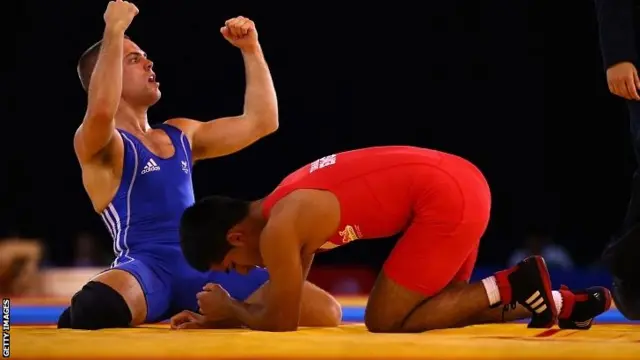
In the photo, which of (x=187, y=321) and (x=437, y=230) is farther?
(x=187, y=321)

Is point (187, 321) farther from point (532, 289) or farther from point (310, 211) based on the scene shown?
point (532, 289)

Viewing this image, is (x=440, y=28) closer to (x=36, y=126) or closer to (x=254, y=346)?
(x=36, y=126)

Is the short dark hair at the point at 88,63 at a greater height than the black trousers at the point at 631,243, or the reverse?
the short dark hair at the point at 88,63

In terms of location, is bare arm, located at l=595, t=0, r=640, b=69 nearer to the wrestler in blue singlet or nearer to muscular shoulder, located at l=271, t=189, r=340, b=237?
muscular shoulder, located at l=271, t=189, r=340, b=237

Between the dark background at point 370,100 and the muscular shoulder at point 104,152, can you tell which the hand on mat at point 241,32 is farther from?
the dark background at point 370,100

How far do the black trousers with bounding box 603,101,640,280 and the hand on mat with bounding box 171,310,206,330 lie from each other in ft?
4.67

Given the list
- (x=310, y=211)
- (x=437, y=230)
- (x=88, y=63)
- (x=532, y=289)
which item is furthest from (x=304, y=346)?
(x=88, y=63)

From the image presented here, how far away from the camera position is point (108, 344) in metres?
2.45

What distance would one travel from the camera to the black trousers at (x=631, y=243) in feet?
10.1

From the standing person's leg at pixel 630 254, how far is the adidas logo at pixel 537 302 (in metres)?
0.25

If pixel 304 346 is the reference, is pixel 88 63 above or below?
above

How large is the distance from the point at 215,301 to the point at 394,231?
0.67 metres

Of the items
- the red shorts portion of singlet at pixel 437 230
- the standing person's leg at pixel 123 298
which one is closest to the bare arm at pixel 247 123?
the standing person's leg at pixel 123 298

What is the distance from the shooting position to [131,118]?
4102mm
